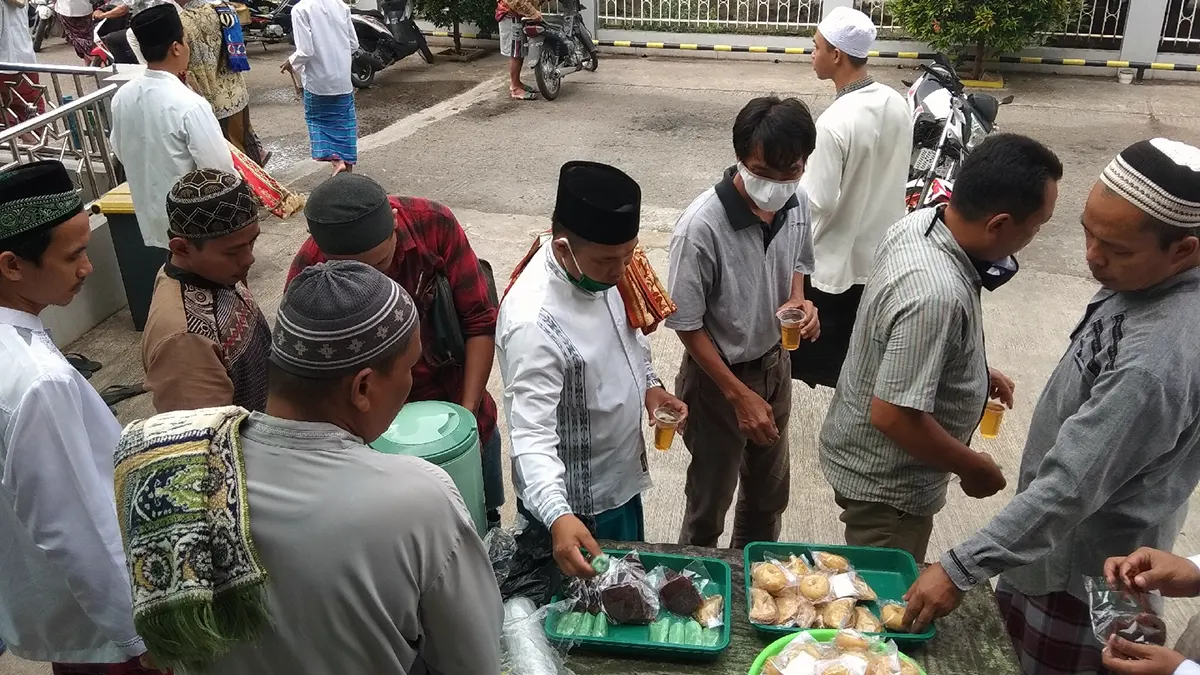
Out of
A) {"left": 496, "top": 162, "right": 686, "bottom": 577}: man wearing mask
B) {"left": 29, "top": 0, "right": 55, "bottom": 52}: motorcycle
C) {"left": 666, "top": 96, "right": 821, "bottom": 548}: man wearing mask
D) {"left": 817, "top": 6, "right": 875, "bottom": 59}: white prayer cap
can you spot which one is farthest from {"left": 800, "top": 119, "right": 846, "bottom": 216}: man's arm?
{"left": 29, "top": 0, "right": 55, "bottom": 52}: motorcycle

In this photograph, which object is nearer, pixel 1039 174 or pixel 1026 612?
pixel 1039 174

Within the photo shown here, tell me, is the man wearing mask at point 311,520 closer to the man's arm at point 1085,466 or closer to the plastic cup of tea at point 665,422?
the plastic cup of tea at point 665,422

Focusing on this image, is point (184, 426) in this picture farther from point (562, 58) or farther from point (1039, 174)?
point (562, 58)

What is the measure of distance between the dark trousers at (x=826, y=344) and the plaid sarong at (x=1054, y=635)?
1287 millimetres

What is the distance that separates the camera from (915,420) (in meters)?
2.31

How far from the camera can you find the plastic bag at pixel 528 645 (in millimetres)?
1938

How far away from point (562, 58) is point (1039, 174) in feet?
30.0

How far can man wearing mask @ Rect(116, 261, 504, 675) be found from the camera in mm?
1306

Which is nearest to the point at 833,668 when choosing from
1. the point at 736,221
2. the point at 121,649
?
the point at 736,221

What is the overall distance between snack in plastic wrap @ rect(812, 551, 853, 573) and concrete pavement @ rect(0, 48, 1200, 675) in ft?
4.84

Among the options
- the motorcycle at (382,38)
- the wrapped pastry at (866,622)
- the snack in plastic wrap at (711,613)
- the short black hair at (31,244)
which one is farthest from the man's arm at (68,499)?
the motorcycle at (382,38)

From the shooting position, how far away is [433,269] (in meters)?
2.95

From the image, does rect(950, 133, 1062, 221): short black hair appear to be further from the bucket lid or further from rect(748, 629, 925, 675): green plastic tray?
the bucket lid

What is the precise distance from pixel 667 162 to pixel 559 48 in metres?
3.02
